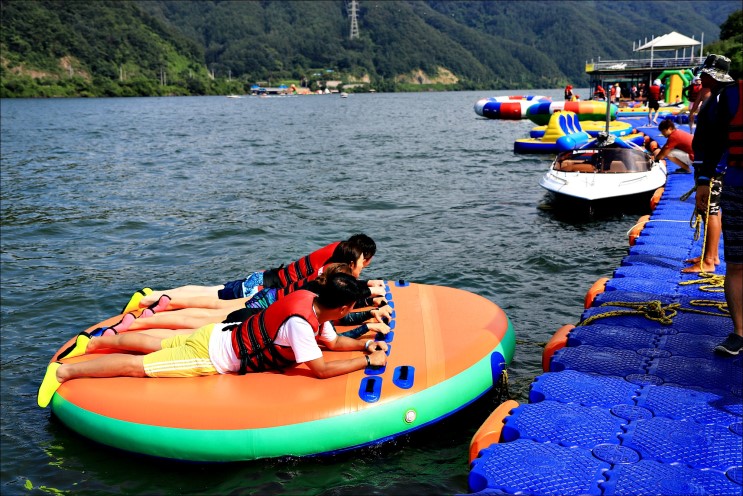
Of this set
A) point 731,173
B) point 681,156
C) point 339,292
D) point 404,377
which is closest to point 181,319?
point 339,292

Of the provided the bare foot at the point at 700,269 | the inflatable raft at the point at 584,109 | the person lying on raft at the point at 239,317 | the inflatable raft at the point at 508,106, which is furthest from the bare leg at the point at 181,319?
the inflatable raft at the point at 508,106

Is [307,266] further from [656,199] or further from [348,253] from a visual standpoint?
[656,199]

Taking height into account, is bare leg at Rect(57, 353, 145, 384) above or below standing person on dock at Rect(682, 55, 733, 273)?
below

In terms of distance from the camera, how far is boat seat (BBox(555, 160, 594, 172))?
13.3 meters

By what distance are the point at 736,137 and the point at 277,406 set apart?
136 inches

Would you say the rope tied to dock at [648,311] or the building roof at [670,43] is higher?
the building roof at [670,43]

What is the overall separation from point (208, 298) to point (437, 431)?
2.49 m

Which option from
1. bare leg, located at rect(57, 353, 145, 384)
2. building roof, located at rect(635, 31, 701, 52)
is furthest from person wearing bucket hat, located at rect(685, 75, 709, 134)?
building roof, located at rect(635, 31, 701, 52)

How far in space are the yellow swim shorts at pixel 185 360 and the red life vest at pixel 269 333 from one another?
226 millimetres

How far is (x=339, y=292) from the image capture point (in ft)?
14.7

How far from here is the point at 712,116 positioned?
183 inches

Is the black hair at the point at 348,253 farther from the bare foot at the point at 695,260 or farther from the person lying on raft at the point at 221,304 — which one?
the bare foot at the point at 695,260

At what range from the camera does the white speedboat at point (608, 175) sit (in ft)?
40.8

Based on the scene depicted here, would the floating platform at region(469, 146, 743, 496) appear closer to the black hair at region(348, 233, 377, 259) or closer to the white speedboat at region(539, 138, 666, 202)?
the black hair at region(348, 233, 377, 259)
